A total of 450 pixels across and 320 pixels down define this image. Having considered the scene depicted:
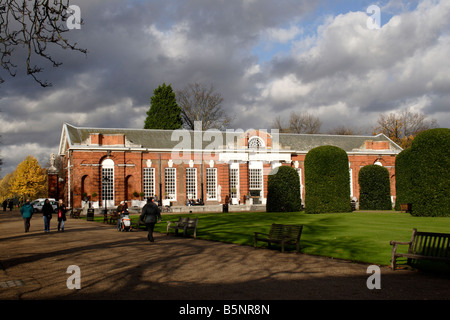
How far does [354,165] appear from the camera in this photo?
48.0m

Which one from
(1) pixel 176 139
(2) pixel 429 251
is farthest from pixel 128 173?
(2) pixel 429 251

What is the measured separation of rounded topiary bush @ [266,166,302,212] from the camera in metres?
31.6

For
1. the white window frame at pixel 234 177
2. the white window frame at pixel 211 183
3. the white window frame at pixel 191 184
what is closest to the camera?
the white window frame at pixel 191 184

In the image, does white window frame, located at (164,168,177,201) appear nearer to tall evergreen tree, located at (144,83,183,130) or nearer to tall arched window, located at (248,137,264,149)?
tall arched window, located at (248,137,264,149)

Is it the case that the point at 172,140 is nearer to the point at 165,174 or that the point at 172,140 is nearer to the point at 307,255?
the point at 165,174

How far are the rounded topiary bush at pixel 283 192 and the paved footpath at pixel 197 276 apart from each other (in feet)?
62.6

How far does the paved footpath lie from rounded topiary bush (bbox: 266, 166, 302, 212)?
1907cm

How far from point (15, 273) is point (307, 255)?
7.21 m

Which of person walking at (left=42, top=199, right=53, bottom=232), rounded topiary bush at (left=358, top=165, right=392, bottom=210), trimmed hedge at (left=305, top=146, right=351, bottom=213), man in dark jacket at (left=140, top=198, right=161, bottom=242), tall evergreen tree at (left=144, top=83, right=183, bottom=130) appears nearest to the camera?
man in dark jacket at (left=140, top=198, right=161, bottom=242)

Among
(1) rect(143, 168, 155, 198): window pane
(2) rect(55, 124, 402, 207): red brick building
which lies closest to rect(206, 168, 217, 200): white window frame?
(2) rect(55, 124, 402, 207): red brick building

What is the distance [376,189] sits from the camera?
34000 millimetres

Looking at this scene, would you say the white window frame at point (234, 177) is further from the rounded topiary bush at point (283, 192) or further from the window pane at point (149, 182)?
the rounded topiary bush at point (283, 192)

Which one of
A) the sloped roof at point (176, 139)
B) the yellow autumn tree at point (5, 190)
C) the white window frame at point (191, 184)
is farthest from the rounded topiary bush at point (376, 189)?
the yellow autumn tree at point (5, 190)

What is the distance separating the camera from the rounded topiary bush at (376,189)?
33.9 m
